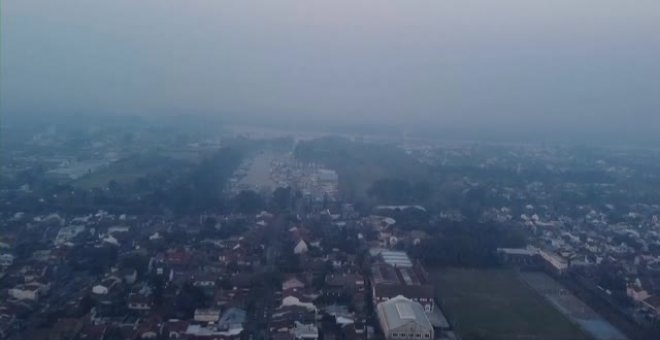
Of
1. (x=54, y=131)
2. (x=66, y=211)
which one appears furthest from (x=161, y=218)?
(x=54, y=131)

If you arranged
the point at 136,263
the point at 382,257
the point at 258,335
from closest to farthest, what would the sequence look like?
1. the point at 258,335
2. the point at 136,263
3. the point at 382,257

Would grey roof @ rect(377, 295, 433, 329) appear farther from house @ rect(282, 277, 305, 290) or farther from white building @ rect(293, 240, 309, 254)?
white building @ rect(293, 240, 309, 254)

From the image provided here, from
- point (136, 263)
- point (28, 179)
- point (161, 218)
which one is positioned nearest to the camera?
point (136, 263)

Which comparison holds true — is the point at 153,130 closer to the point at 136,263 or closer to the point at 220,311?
the point at 136,263

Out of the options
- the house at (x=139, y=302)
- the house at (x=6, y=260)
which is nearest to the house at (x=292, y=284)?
the house at (x=139, y=302)

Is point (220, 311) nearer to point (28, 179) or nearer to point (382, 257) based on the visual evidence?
point (382, 257)

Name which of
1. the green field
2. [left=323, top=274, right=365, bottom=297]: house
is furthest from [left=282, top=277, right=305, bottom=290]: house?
the green field

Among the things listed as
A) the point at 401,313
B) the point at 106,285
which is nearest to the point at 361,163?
the point at 106,285

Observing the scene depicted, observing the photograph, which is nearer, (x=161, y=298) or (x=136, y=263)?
(x=161, y=298)
